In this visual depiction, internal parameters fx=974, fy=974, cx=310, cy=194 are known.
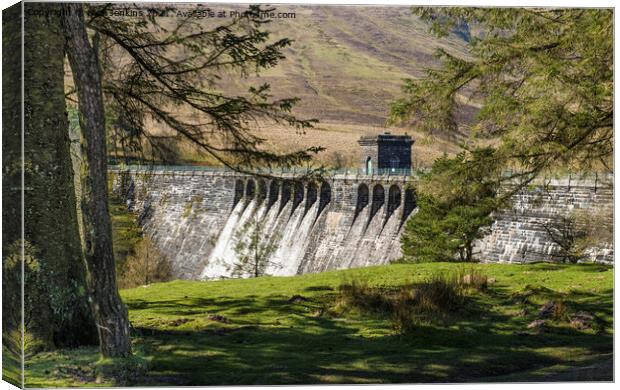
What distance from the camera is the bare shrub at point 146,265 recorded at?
17469 mm

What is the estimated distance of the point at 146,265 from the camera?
59.0ft

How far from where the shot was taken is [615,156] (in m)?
12.3

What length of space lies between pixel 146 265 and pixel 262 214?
3118 mm

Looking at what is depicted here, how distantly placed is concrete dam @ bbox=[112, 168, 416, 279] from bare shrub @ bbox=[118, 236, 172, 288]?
0.76 ft

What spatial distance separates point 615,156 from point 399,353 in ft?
12.4

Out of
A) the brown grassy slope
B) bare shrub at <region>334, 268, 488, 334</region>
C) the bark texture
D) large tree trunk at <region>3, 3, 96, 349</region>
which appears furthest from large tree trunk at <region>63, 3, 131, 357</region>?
bare shrub at <region>334, 268, 488, 334</region>

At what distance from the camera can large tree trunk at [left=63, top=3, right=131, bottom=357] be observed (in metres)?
10.1

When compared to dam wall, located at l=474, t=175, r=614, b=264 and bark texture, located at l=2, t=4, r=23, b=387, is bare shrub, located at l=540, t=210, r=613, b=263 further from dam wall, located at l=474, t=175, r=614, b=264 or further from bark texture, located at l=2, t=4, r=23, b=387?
bark texture, located at l=2, t=4, r=23, b=387

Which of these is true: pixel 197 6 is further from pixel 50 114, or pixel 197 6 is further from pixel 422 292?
pixel 422 292

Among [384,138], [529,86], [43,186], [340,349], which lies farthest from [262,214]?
[43,186]

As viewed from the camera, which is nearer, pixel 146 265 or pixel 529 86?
pixel 529 86

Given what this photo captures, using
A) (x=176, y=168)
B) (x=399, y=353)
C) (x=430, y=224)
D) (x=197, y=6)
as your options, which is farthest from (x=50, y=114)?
(x=430, y=224)

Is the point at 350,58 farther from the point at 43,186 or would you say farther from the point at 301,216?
the point at 43,186

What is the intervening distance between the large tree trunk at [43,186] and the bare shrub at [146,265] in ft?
19.3
